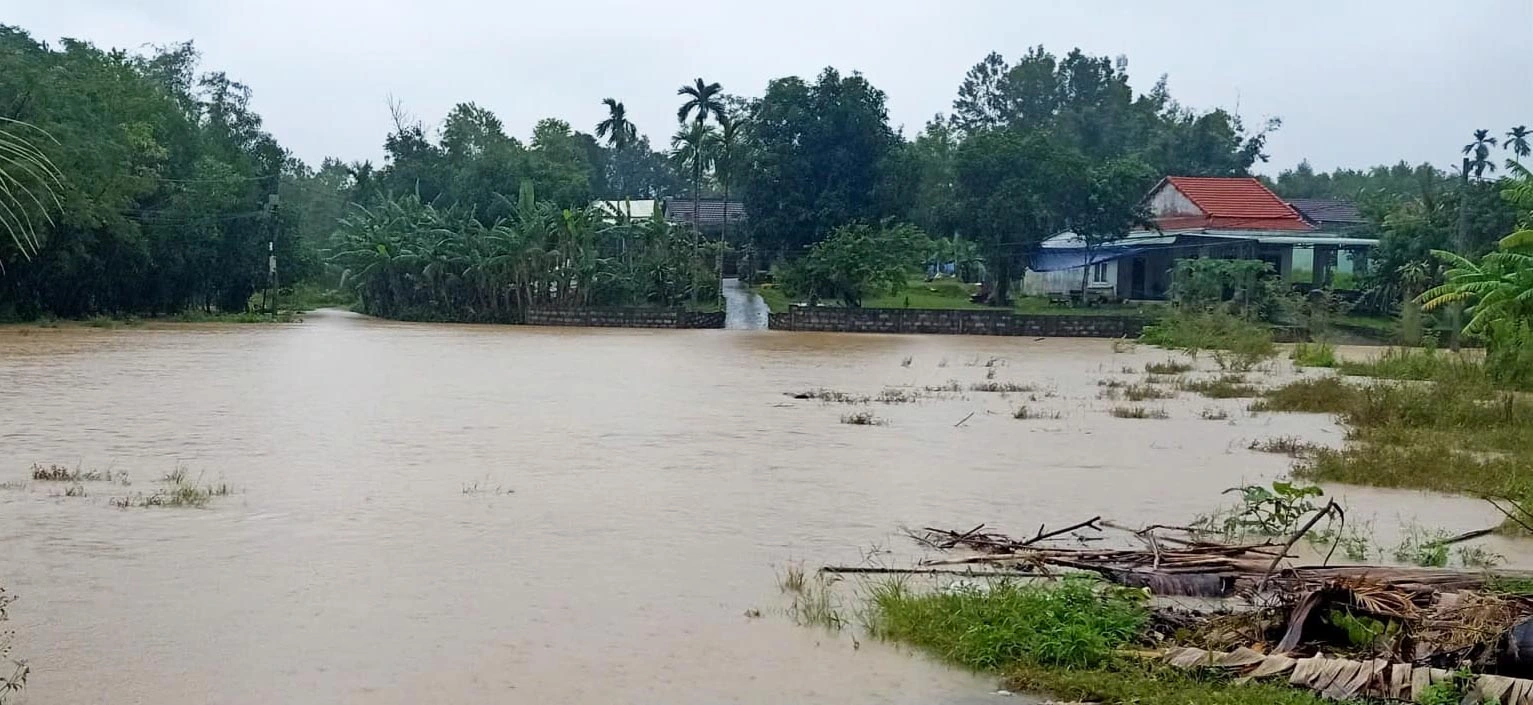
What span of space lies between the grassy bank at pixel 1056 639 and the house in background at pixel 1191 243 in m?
35.5

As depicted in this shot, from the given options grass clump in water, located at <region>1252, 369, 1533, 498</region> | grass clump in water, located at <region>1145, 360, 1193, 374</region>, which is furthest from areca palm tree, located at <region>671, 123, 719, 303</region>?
grass clump in water, located at <region>1252, 369, 1533, 498</region>

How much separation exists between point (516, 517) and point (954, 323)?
30232 millimetres

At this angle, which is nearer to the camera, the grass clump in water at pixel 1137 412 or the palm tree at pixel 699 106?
the grass clump in water at pixel 1137 412

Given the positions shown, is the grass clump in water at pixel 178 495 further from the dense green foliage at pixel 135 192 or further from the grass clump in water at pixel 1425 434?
the dense green foliage at pixel 135 192

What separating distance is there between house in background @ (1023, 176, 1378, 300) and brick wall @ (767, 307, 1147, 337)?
12.0 ft

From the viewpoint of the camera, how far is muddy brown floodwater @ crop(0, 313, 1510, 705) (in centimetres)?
595

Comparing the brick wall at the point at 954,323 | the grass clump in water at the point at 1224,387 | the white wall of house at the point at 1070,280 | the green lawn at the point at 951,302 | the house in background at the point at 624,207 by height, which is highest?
the house in background at the point at 624,207

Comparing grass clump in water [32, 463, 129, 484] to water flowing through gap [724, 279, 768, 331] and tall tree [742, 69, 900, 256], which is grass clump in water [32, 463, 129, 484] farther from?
tall tree [742, 69, 900, 256]

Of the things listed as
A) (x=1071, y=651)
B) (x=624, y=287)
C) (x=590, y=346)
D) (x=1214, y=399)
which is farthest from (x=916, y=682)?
(x=624, y=287)

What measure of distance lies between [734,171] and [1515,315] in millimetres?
30864

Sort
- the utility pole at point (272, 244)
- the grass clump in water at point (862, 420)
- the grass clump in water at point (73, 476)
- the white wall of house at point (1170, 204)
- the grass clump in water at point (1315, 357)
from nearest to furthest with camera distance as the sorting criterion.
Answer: the grass clump in water at point (73, 476) < the grass clump in water at point (862, 420) < the grass clump in water at point (1315, 357) < the white wall of house at point (1170, 204) < the utility pole at point (272, 244)

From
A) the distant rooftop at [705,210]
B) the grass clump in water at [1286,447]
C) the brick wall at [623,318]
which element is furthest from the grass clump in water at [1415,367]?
the distant rooftop at [705,210]

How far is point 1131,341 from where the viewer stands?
36312 mm

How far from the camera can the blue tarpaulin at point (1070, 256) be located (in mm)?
41562
